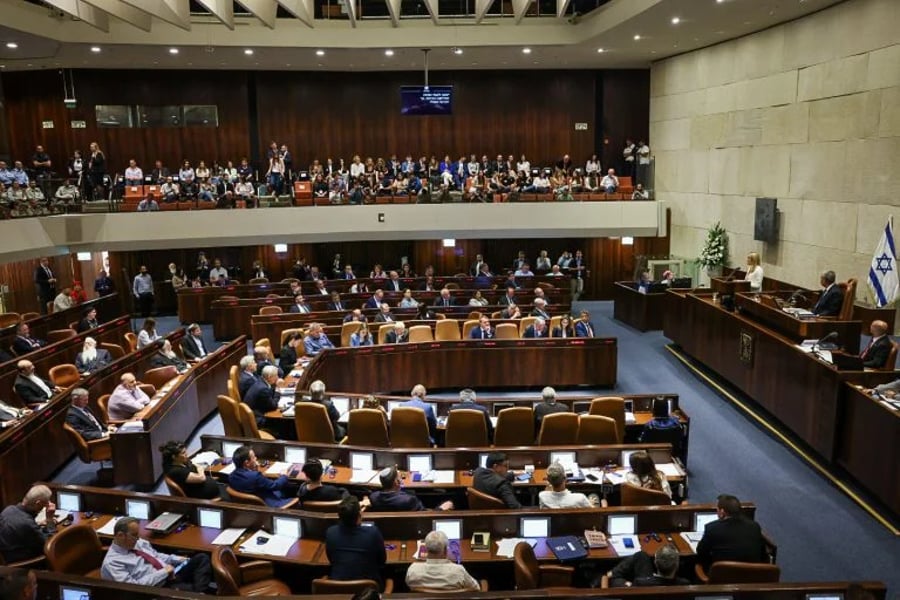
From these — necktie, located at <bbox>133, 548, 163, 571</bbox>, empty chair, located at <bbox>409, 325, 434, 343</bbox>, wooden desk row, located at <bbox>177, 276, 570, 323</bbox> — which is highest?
wooden desk row, located at <bbox>177, 276, 570, 323</bbox>

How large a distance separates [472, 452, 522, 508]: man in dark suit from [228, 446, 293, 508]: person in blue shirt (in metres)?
1.81

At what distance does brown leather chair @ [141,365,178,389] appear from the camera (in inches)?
401

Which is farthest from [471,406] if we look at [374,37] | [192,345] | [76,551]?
[374,37]

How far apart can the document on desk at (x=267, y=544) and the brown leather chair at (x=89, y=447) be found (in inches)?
140

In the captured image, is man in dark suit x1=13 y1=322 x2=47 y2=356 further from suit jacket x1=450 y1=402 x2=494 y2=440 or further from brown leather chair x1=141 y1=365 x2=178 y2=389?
suit jacket x1=450 y1=402 x2=494 y2=440

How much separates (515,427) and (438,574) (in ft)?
11.1

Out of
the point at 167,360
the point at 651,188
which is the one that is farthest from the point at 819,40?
the point at 167,360

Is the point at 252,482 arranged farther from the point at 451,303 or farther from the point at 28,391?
the point at 451,303

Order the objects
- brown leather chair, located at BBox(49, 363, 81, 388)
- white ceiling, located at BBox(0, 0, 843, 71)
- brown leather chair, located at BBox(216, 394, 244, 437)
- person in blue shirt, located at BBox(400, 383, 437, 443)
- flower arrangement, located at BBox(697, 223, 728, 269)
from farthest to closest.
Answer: flower arrangement, located at BBox(697, 223, 728, 269), white ceiling, located at BBox(0, 0, 843, 71), brown leather chair, located at BBox(49, 363, 81, 388), brown leather chair, located at BBox(216, 394, 244, 437), person in blue shirt, located at BBox(400, 383, 437, 443)

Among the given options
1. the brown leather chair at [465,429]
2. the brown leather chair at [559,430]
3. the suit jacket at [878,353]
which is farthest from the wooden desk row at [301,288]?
the brown leather chair at [559,430]

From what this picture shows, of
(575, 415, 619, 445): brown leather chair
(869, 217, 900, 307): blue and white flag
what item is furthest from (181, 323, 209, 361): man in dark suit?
(869, 217, 900, 307): blue and white flag

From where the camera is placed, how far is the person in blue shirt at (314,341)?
11852mm

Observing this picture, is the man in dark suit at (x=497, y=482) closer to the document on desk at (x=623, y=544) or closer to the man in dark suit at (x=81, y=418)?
the document on desk at (x=623, y=544)

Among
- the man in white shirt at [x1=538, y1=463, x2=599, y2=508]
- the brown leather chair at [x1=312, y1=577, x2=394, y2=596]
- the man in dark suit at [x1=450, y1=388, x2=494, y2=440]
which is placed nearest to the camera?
the brown leather chair at [x1=312, y1=577, x2=394, y2=596]
